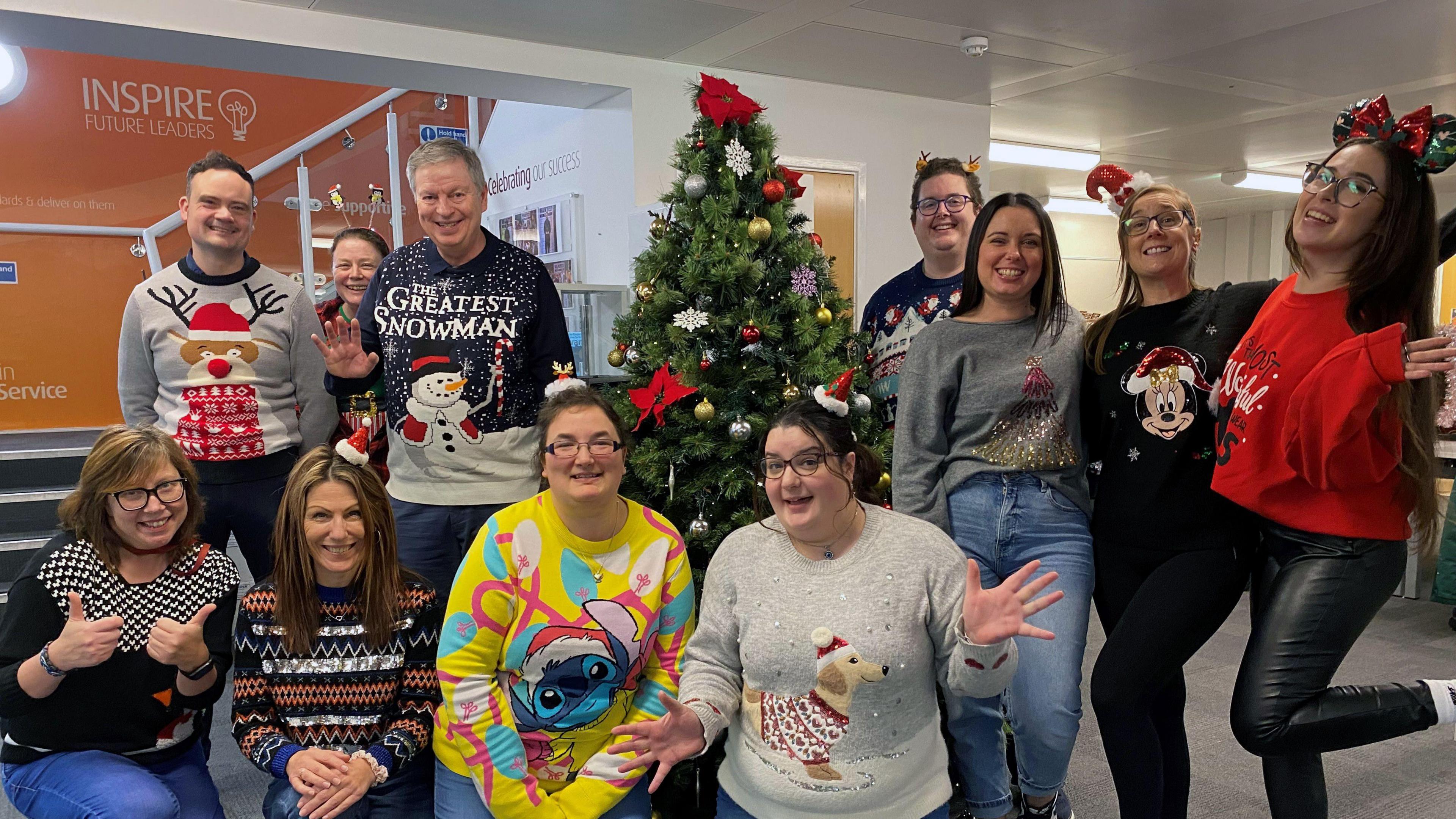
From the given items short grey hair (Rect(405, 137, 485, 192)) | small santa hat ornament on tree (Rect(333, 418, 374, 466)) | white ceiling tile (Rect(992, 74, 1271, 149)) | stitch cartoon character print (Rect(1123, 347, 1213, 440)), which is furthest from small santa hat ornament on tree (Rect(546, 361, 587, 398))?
white ceiling tile (Rect(992, 74, 1271, 149))

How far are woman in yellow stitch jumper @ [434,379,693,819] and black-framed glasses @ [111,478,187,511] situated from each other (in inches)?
27.6

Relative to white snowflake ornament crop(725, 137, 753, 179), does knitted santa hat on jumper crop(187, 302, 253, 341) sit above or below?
below

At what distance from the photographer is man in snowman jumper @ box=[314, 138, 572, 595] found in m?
2.47

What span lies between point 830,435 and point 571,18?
3.58m

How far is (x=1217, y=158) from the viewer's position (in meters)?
9.16

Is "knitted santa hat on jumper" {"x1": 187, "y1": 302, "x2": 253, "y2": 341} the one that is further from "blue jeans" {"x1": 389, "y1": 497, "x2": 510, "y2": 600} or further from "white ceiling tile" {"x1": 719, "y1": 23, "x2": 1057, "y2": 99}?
"white ceiling tile" {"x1": 719, "y1": 23, "x2": 1057, "y2": 99}

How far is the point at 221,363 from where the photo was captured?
257cm

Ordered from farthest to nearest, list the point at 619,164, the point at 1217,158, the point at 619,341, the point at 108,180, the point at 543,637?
the point at 1217,158
the point at 108,180
the point at 619,164
the point at 619,341
the point at 543,637

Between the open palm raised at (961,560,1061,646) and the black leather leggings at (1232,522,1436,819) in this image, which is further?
the black leather leggings at (1232,522,1436,819)

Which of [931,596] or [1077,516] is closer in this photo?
[931,596]

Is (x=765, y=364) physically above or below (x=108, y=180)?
below

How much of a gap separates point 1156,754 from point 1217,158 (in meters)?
8.80

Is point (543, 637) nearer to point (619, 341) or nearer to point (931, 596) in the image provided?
point (931, 596)

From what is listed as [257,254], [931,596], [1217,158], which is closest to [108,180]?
[257,254]
